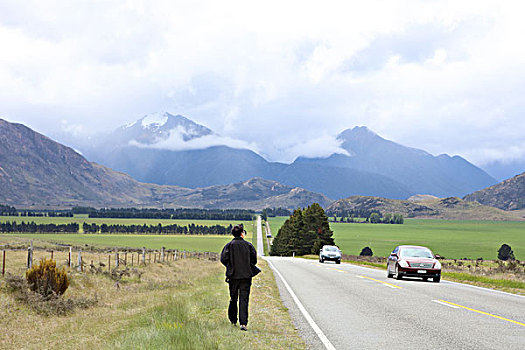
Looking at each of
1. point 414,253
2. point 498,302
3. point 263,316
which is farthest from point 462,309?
point 414,253

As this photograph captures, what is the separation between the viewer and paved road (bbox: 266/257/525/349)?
388 inches

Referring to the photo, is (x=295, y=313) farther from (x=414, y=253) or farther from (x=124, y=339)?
(x=414, y=253)

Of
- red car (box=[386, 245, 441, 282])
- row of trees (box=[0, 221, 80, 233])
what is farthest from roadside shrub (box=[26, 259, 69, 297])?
row of trees (box=[0, 221, 80, 233])

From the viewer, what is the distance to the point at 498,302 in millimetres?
16234

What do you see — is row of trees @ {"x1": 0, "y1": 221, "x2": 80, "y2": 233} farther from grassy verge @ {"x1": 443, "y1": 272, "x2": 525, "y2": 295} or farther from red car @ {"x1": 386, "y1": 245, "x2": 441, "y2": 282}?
grassy verge @ {"x1": 443, "y1": 272, "x2": 525, "y2": 295}

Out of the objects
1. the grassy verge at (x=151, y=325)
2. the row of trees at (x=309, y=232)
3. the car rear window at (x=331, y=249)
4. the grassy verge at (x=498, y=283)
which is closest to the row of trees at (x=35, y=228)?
the row of trees at (x=309, y=232)

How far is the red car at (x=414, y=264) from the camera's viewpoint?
80.2 ft

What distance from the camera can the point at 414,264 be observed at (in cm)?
2470

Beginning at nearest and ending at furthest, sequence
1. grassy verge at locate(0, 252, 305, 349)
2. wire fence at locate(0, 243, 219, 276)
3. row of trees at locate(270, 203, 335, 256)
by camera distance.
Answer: grassy verge at locate(0, 252, 305, 349) → wire fence at locate(0, 243, 219, 276) → row of trees at locate(270, 203, 335, 256)

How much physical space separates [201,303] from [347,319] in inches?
190

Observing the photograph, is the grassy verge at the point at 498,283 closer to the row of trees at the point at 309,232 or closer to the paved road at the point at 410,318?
the paved road at the point at 410,318

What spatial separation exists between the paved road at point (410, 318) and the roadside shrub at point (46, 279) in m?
8.54

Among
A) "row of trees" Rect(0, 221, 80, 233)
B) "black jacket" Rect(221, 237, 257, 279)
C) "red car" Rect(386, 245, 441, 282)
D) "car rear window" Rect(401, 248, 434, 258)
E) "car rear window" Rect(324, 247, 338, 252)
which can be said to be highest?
"black jacket" Rect(221, 237, 257, 279)

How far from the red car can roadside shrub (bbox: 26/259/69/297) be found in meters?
15.3
